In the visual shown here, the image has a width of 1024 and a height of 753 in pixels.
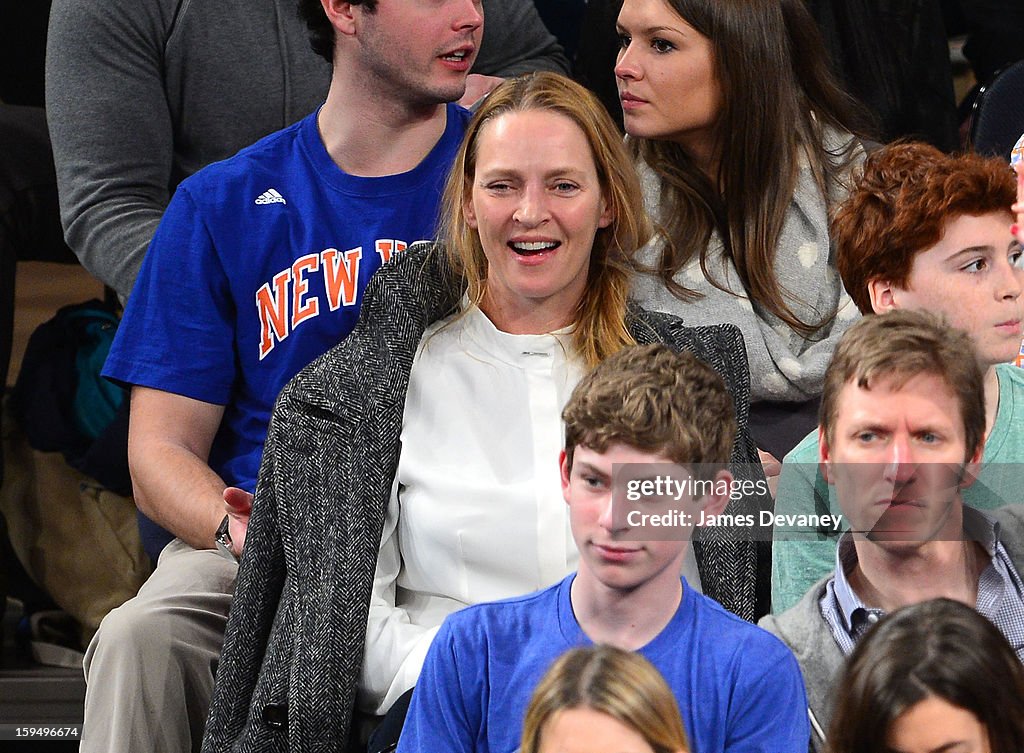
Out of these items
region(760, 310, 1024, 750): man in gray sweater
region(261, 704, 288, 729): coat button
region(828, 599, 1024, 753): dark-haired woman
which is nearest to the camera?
region(828, 599, 1024, 753): dark-haired woman

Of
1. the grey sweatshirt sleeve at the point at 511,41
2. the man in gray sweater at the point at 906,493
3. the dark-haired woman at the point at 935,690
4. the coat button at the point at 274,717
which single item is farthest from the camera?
the grey sweatshirt sleeve at the point at 511,41

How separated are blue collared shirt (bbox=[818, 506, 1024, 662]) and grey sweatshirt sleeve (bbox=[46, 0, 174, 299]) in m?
1.32

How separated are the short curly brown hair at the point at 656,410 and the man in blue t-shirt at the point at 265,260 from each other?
0.84 m

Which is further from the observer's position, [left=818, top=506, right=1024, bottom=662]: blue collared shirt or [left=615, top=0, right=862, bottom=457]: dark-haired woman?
[left=615, top=0, right=862, bottom=457]: dark-haired woman

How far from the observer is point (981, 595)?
963 millimetres

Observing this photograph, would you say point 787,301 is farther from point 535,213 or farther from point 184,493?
point 184,493

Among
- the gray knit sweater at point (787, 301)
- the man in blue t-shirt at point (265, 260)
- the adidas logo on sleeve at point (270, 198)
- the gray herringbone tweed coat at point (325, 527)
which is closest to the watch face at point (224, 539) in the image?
the man in blue t-shirt at point (265, 260)

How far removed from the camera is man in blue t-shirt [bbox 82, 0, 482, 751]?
6.07ft

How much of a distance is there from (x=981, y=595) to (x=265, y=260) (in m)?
1.13

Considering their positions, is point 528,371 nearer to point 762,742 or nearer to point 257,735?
point 257,735

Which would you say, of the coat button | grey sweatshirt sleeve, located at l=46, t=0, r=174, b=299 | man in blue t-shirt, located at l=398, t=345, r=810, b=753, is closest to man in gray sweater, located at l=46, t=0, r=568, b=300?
grey sweatshirt sleeve, located at l=46, t=0, r=174, b=299

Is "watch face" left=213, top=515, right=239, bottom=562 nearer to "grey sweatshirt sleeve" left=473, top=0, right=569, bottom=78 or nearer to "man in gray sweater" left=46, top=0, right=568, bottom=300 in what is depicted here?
"man in gray sweater" left=46, top=0, right=568, bottom=300

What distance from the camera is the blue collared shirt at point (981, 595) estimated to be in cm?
96

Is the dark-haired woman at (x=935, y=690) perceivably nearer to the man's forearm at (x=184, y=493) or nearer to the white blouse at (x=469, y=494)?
the white blouse at (x=469, y=494)
